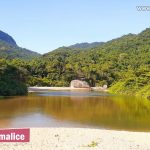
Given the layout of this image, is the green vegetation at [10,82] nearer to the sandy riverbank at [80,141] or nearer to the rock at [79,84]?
the rock at [79,84]

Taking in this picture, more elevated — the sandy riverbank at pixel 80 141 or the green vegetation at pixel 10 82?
the green vegetation at pixel 10 82

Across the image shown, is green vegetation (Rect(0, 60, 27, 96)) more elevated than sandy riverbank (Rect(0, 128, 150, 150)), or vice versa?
green vegetation (Rect(0, 60, 27, 96))

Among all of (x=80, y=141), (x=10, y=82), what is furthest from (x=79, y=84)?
(x=80, y=141)

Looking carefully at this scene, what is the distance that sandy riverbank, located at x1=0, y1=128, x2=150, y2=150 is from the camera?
1988cm

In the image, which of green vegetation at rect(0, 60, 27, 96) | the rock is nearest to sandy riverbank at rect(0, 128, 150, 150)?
green vegetation at rect(0, 60, 27, 96)

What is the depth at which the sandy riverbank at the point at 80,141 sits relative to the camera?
782 inches

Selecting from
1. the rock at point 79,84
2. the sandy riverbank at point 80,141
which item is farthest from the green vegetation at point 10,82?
the sandy riverbank at point 80,141

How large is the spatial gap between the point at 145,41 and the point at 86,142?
154386 millimetres

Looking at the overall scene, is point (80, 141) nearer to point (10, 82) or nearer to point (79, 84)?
point (10, 82)

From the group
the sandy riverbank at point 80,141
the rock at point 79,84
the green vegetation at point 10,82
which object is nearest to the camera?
the sandy riverbank at point 80,141

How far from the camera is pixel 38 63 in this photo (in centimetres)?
13312

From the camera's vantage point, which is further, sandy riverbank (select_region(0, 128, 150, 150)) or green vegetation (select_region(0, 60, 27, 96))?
green vegetation (select_region(0, 60, 27, 96))

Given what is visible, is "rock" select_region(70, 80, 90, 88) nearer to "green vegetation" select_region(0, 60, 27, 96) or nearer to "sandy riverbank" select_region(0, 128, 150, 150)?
"green vegetation" select_region(0, 60, 27, 96)

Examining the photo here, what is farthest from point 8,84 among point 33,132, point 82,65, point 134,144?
point 82,65
